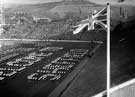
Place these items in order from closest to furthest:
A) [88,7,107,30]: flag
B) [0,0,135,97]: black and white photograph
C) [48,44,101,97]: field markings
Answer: [88,7,107,30]: flag, [48,44,101,97]: field markings, [0,0,135,97]: black and white photograph

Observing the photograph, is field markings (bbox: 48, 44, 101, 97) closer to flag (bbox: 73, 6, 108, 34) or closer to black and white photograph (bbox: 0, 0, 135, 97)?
black and white photograph (bbox: 0, 0, 135, 97)

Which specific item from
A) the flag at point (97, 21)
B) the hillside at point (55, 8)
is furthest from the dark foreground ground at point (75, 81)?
the hillside at point (55, 8)

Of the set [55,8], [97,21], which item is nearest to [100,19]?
[97,21]

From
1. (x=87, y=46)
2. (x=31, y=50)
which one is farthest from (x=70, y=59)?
(x=31, y=50)

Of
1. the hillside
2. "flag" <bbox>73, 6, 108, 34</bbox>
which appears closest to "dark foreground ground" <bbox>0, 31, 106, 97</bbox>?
"flag" <bbox>73, 6, 108, 34</bbox>

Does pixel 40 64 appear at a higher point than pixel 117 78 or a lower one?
higher

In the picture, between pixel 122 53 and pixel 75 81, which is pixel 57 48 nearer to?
pixel 75 81

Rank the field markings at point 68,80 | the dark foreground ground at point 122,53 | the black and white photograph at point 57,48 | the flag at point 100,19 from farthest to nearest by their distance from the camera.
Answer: the dark foreground ground at point 122,53, the black and white photograph at point 57,48, the field markings at point 68,80, the flag at point 100,19

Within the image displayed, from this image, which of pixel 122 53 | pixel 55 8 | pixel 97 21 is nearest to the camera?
pixel 97 21

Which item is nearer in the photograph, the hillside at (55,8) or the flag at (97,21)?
the flag at (97,21)

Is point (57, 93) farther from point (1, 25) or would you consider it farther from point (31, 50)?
point (1, 25)

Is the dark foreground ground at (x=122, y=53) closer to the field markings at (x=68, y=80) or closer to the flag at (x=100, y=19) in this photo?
the field markings at (x=68, y=80)
